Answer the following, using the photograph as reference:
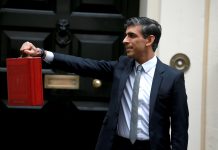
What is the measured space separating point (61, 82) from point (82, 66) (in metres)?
0.93

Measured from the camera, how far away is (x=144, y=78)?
3186 mm

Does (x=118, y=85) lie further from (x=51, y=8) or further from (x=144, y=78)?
(x=51, y=8)

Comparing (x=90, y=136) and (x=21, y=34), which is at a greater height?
(x=21, y=34)

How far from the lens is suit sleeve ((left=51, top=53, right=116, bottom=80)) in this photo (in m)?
3.23

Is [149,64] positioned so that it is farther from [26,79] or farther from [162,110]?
[26,79]

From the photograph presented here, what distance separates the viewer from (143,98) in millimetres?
3115

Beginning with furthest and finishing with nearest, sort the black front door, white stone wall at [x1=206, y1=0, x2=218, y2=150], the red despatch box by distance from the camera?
1. the black front door
2. white stone wall at [x1=206, y1=0, x2=218, y2=150]
3. the red despatch box

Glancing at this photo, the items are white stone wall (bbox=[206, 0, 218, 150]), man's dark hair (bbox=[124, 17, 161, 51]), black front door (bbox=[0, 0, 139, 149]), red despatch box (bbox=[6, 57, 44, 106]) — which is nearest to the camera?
red despatch box (bbox=[6, 57, 44, 106])

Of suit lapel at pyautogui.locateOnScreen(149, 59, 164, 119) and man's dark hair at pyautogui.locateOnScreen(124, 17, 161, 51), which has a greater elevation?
man's dark hair at pyautogui.locateOnScreen(124, 17, 161, 51)

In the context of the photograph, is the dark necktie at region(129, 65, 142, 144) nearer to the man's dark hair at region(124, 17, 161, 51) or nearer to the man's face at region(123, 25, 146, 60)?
the man's face at region(123, 25, 146, 60)

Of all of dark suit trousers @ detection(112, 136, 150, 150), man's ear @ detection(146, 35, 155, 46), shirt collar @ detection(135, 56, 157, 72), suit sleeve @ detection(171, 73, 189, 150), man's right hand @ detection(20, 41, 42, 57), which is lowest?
dark suit trousers @ detection(112, 136, 150, 150)

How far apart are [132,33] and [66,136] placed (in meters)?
1.38

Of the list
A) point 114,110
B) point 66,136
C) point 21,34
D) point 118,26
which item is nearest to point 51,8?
point 21,34

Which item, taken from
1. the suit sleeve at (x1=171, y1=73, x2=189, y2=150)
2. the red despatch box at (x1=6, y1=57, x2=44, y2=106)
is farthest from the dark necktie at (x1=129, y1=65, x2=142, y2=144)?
the red despatch box at (x1=6, y1=57, x2=44, y2=106)
